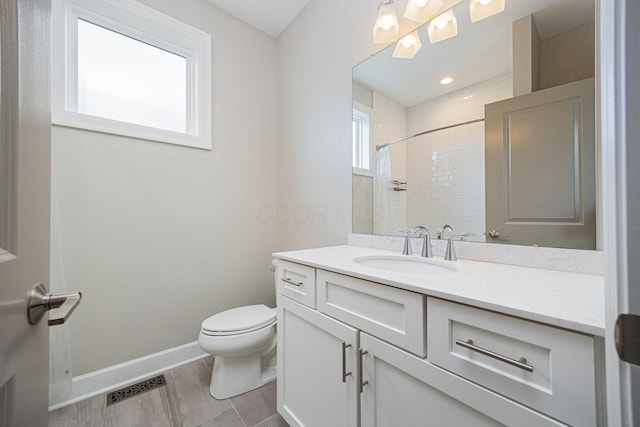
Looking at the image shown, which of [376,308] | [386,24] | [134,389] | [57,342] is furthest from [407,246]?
[57,342]

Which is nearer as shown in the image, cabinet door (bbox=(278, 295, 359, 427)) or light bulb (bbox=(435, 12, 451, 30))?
cabinet door (bbox=(278, 295, 359, 427))

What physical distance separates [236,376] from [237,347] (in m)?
0.23

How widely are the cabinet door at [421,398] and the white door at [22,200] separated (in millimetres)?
739

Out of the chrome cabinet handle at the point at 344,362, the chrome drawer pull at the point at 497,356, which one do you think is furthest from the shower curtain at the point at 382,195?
the chrome drawer pull at the point at 497,356

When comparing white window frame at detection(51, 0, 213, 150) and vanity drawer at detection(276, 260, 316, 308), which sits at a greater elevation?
white window frame at detection(51, 0, 213, 150)

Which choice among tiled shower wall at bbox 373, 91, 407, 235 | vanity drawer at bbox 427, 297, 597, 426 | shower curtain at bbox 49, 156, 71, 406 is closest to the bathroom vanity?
vanity drawer at bbox 427, 297, 597, 426

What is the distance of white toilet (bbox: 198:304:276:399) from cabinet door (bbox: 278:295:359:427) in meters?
0.32

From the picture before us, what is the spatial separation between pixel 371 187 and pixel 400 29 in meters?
0.84

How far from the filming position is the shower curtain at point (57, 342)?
1299mm

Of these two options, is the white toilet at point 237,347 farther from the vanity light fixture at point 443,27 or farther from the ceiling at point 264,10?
the ceiling at point 264,10

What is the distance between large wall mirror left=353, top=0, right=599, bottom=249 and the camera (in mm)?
807

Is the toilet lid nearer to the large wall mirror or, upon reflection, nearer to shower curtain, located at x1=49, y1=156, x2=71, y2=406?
shower curtain, located at x1=49, y1=156, x2=71, y2=406

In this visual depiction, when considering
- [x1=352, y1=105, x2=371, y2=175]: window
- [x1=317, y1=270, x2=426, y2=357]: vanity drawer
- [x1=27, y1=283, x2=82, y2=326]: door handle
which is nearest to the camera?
[x1=27, y1=283, x2=82, y2=326]: door handle

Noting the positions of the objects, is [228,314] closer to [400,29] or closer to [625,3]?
[625,3]
